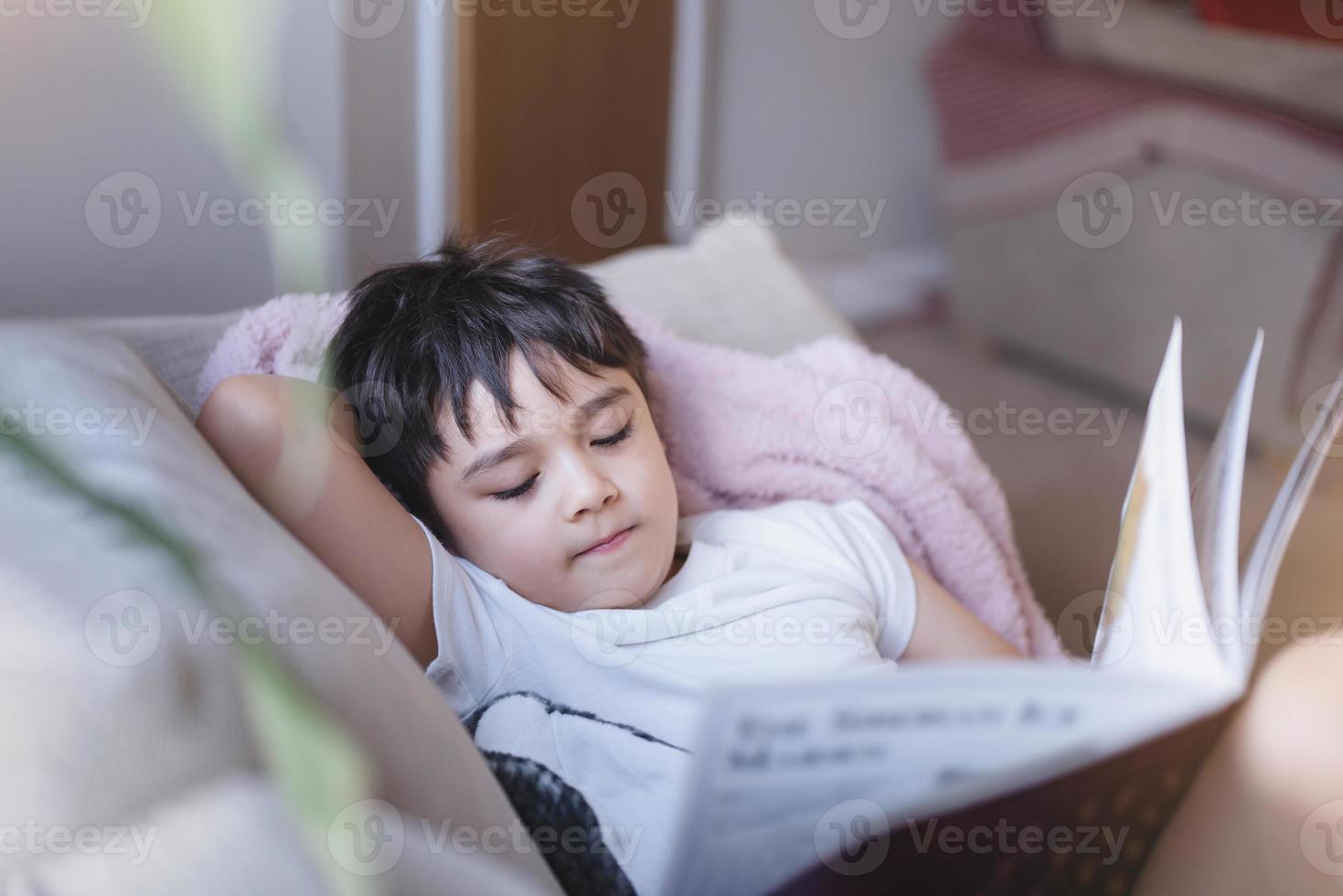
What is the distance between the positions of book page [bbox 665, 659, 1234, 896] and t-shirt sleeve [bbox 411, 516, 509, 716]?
338 mm

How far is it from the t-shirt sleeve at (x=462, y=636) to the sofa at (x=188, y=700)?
18 cm

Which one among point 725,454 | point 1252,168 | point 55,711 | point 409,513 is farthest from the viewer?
point 1252,168

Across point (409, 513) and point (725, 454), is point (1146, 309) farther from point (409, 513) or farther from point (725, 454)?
point (409, 513)

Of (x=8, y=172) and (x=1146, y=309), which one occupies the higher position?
(x=8, y=172)

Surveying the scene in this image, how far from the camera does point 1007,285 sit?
A: 234cm

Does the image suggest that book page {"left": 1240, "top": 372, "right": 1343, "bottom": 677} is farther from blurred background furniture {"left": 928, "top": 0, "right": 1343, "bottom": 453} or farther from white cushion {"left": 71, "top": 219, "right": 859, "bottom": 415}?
blurred background furniture {"left": 928, "top": 0, "right": 1343, "bottom": 453}

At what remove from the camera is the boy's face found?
79 cm

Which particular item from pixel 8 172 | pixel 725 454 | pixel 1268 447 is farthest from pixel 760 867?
pixel 1268 447

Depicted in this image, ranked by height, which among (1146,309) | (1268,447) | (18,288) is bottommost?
(1268,447)

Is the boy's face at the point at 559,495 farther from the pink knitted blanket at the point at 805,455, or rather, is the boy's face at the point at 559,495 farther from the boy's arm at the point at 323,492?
the pink knitted blanket at the point at 805,455

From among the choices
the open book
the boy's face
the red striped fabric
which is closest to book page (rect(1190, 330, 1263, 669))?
the open book

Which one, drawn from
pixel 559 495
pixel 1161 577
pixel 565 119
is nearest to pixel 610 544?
pixel 559 495

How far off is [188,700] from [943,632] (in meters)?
0.63

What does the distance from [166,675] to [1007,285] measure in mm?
2136
